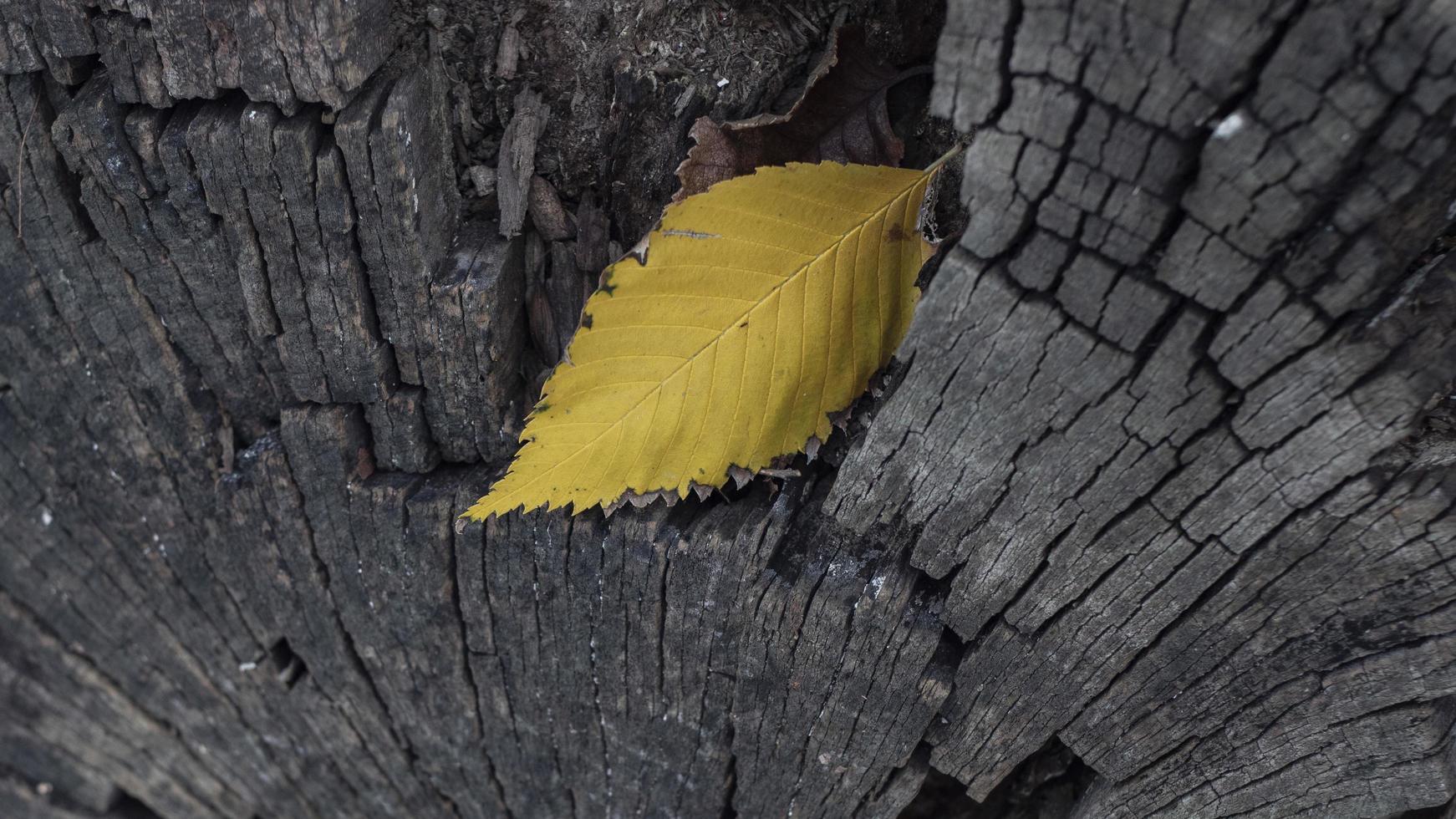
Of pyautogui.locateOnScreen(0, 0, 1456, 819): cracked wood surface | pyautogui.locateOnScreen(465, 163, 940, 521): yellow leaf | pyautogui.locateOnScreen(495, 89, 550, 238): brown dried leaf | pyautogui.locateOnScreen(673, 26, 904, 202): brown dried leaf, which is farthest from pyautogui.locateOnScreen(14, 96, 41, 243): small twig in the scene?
pyautogui.locateOnScreen(673, 26, 904, 202): brown dried leaf

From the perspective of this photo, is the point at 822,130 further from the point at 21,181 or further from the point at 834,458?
the point at 21,181

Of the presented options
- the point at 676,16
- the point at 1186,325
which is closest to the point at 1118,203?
the point at 1186,325

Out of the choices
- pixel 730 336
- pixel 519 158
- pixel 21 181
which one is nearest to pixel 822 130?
pixel 730 336

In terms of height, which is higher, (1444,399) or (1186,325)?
(1186,325)

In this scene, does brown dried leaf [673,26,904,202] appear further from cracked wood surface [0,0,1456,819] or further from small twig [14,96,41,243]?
small twig [14,96,41,243]

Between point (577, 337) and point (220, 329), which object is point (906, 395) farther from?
point (220, 329)

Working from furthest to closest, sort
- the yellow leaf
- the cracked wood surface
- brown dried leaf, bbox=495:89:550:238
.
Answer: brown dried leaf, bbox=495:89:550:238 < the yellow leaf < the cracked wood surface
